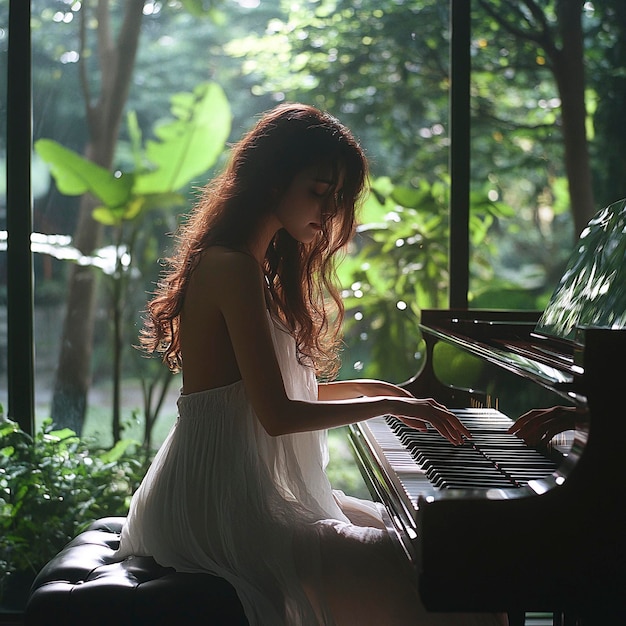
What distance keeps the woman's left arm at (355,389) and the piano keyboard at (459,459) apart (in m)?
0.09

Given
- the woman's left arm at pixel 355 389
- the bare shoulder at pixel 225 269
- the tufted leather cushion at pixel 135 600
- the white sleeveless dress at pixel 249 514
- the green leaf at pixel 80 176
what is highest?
the green leaf at pixel 80 176

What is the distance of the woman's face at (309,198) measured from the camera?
1868 millimetres

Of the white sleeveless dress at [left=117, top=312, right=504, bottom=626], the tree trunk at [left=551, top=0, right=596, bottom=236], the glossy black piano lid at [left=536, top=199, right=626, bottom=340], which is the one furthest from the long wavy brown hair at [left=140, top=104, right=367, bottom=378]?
the tree trunk at [left=551, top=0, right=596, bottom=236]

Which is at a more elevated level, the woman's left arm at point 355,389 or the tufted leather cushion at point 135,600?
the woman's left arm at point 355,389

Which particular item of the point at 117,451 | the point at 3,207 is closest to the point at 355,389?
the point at 117,451

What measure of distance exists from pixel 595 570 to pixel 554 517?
11cm

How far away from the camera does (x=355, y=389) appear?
2.20 metres

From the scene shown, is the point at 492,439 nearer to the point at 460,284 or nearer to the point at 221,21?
the point at 460,284

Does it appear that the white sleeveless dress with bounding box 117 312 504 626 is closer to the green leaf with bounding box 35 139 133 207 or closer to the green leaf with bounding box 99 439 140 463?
the green leaf with bounding box 99 439 140 463

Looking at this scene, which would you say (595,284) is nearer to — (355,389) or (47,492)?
(355,389)

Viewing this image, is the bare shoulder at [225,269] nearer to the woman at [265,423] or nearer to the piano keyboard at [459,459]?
the woman at [265,423]

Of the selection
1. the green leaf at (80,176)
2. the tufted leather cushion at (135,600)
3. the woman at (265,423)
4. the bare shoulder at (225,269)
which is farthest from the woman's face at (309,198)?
the green leaf at (80,176)

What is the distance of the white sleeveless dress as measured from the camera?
63.4 inches

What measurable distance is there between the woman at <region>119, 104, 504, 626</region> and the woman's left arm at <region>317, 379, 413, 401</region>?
18 cm
